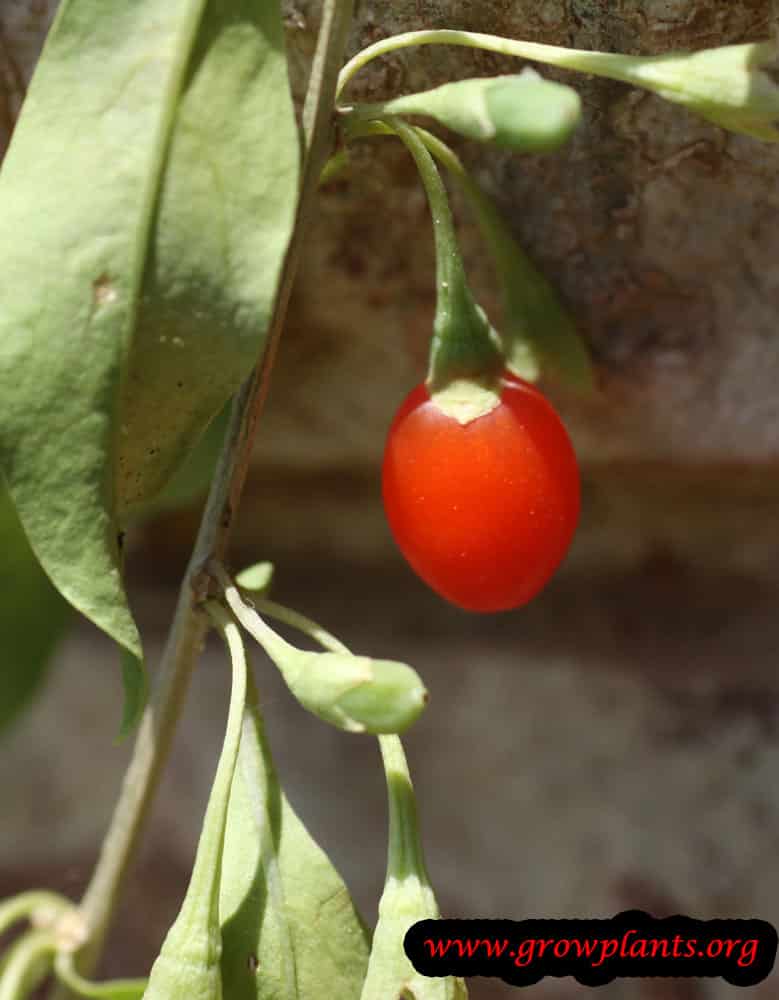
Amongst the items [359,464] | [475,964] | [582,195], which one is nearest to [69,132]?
[582,195]

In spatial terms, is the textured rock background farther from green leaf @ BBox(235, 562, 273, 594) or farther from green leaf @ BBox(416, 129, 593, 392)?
green leaf @ BBox(235, 562, 273, 594)

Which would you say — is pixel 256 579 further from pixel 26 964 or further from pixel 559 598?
pixel 559 598

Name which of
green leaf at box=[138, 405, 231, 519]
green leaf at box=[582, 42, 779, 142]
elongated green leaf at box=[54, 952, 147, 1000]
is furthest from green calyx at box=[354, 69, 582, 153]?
elongated green leaf at box=[54, 952, 147, 1000]

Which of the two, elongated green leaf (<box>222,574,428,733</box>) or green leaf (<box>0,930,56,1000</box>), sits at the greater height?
elongated green leaf (<box>222,574,428,733</box>)

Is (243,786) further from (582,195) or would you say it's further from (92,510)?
(582,195)

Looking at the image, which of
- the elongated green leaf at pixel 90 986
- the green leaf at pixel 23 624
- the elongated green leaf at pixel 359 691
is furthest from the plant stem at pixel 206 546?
the green leaf at pixel 23 624

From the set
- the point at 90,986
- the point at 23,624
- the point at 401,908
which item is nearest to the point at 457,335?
the point at 401,908
